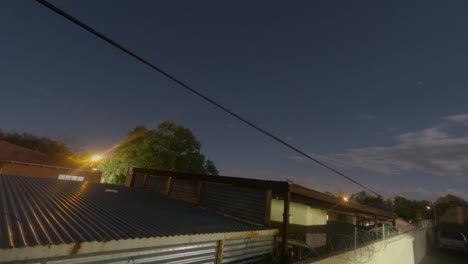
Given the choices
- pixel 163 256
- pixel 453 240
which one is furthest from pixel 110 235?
pixel 453 240

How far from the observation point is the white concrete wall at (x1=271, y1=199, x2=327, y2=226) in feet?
43.5

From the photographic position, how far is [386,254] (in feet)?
41.2

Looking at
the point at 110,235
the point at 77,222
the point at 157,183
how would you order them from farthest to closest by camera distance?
the point at 157,183, the point at 77,222, the point at 110,235

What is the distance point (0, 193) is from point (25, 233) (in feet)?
14.2

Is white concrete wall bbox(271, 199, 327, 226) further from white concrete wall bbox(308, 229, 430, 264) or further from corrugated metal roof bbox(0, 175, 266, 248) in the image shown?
corrugated metal roof bbox(0, 175, 266, 248)

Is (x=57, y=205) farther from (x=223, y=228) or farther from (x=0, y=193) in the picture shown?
(x=223, y=228)

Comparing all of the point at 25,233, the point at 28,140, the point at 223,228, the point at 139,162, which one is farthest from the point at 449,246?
the point at 28,140

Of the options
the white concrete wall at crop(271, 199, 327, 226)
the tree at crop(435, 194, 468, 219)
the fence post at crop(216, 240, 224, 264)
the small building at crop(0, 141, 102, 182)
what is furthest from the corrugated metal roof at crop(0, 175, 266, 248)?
the tree at crop(435, 194, 468, 219)

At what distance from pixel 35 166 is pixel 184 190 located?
1983cm

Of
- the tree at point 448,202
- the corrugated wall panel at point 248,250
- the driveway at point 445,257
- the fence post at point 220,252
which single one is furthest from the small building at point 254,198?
the tree at point 448,202

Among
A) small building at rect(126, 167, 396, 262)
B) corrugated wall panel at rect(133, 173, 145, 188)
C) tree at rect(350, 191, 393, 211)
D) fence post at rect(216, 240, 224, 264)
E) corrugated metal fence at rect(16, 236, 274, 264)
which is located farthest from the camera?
tree at rect(350, 191, 393, 211)

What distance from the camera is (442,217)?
5338cm

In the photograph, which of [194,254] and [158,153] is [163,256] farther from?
[158,153]

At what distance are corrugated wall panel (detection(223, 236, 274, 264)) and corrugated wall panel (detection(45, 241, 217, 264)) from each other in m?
0.66
